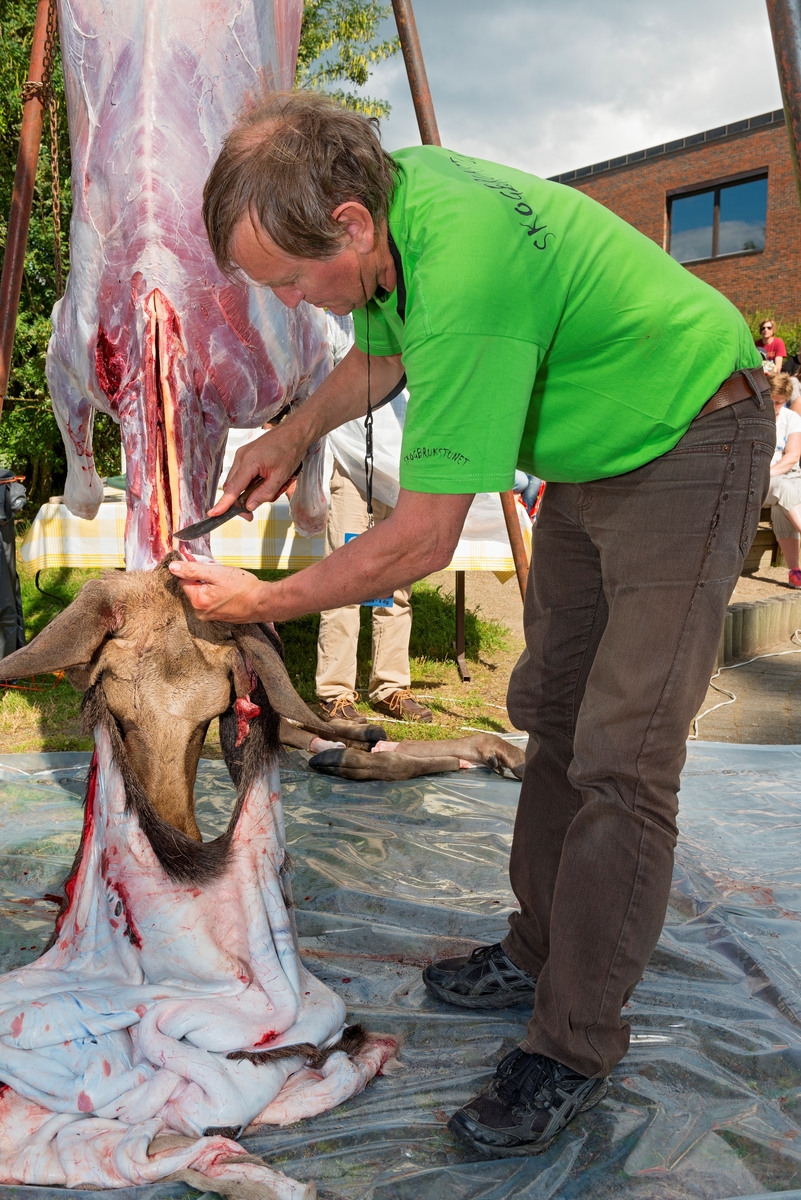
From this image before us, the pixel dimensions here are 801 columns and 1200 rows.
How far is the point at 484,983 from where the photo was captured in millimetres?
2264

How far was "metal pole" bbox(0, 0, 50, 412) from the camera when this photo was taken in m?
3.88

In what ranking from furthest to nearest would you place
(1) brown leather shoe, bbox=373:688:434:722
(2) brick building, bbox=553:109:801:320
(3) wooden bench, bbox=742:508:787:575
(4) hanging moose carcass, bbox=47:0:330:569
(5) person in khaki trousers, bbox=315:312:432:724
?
1. (2) brick building, bbox=553:109:801:320
2. (3) wooden bench, bbox=742:508:787:575
3. (1) brown leather shoe, bbox=373:688:434:722
4. (5) person in khaki trousers, bbox=315:312:432:724
5. (4) hanging moose carcass, bbox=47:0:330:569

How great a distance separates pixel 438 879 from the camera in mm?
2941

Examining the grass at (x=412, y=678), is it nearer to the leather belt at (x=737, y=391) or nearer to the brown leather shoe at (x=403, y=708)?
the brown leather shoe at (x=403, y=708)

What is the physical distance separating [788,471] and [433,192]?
707cm

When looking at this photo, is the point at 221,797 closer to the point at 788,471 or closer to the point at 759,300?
the point at 788,471

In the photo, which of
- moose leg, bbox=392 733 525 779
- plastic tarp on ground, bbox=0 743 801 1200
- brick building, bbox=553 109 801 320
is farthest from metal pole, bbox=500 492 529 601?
brick building, bbox=553 109 801 320

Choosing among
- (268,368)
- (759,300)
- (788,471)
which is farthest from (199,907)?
(759,300)

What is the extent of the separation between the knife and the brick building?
641 inches

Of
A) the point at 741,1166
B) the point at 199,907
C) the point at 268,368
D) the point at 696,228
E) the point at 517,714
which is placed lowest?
the point at 741,1166

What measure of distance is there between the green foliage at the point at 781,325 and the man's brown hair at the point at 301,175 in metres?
14.8

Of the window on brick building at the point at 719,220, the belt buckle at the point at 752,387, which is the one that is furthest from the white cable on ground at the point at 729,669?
the window on brick building at the point at 719,220

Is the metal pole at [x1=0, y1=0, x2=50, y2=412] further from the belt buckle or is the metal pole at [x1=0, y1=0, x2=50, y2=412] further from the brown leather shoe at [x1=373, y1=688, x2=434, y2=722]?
the belt buckle

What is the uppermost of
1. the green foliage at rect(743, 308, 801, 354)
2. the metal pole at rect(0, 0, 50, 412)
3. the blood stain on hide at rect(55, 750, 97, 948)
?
the green foliage at rect(743, 308, 801, 354)
